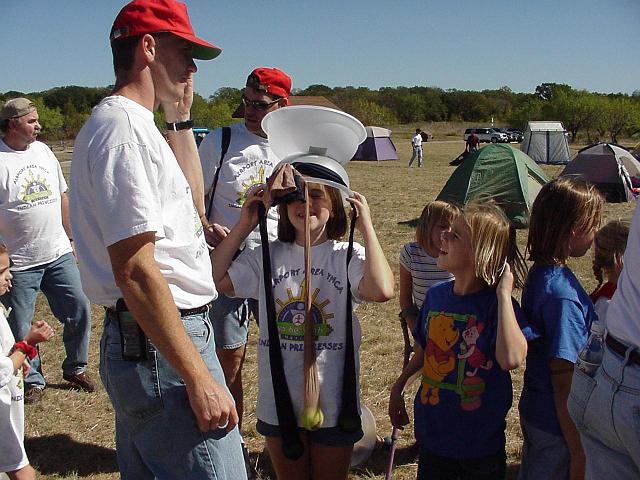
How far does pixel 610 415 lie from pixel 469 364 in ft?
→ 2.34

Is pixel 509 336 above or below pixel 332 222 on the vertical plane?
below

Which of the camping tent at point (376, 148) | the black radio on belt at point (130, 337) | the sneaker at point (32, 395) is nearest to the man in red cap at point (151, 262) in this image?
the black radio on belt at point (130, 337)

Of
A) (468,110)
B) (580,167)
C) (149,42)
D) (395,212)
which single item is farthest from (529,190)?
(468,110)

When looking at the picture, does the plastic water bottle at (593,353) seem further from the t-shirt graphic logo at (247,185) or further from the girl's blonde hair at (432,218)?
the t-shirt graphic logo at (247,185)

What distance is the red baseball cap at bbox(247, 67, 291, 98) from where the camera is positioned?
10.7 ft

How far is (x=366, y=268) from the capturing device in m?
2.27

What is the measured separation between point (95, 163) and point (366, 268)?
1027 mm

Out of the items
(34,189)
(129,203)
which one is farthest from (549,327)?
(34,189)

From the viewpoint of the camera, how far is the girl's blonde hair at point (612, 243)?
238 cm

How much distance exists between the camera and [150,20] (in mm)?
1720

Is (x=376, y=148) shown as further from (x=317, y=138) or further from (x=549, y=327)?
(x=549, y=327)

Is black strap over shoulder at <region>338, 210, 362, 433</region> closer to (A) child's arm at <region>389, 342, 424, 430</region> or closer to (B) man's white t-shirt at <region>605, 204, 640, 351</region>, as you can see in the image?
(A) child's arm at <region>389, 342, 424, 430</region>

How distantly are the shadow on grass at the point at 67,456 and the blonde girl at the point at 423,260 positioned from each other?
1.83m

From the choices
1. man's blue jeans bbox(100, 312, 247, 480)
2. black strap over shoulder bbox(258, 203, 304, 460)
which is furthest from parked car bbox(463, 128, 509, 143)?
man's blue jeans bbox(100, 312, 247, 480)
